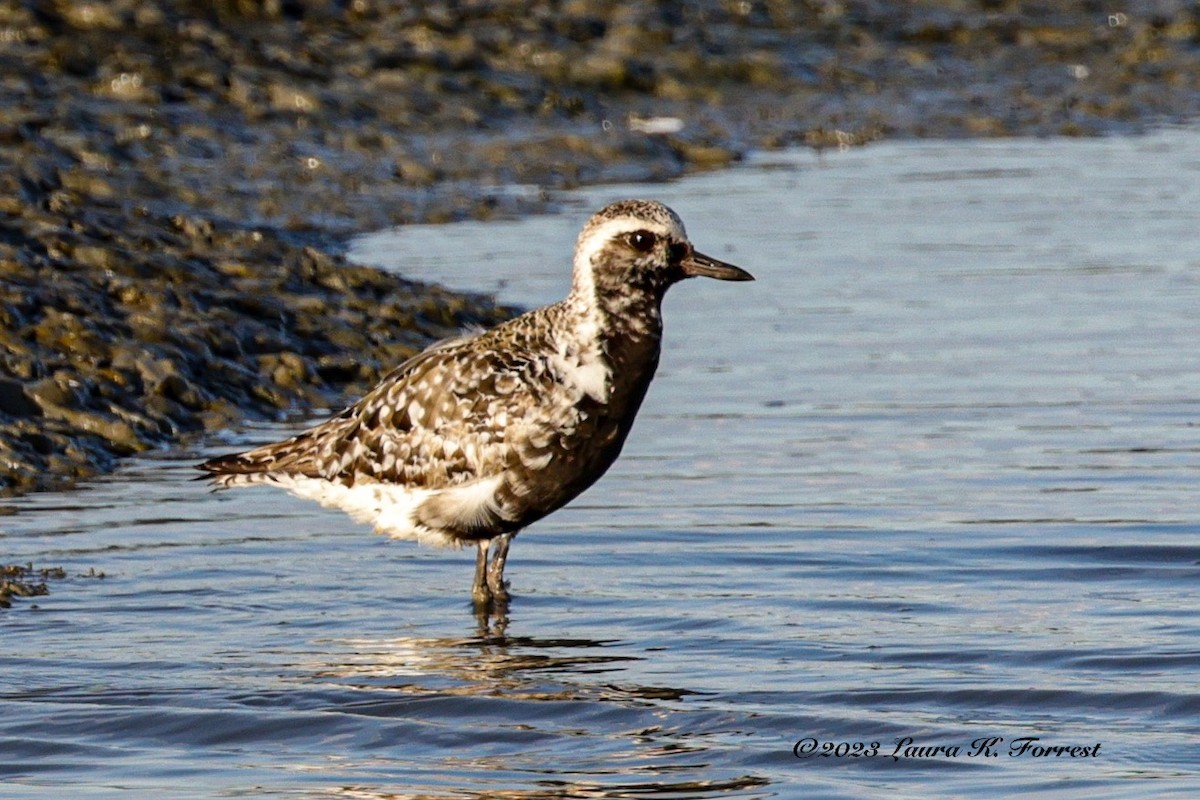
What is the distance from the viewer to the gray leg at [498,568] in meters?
10.8

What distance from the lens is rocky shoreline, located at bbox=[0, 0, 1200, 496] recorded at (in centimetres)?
1435

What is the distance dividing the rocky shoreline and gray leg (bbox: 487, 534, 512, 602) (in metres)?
3.00

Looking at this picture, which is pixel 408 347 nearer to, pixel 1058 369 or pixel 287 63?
pixel 1058 369

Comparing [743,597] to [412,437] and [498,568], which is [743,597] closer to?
[498,568]

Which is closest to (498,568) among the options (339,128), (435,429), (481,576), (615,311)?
(481,576)

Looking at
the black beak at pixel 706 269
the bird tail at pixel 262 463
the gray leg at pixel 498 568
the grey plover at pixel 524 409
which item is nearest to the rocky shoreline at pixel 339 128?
the bird tail at pixel 262 463

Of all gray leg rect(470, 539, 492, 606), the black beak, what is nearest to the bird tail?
gray leg rect(470, 539, 492, 606)

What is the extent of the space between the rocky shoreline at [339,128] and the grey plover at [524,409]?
8.39 feet

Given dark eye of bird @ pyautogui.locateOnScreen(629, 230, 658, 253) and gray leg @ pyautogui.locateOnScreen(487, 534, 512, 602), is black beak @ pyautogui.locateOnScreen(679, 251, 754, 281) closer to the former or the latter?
dark eye of bird @ pyautogui.locateOnScreen(629, 230, 658, 253)

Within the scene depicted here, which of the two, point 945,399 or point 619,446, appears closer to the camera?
point 619,446

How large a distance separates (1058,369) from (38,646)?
7422 mm

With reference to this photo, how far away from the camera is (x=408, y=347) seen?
15508 mm

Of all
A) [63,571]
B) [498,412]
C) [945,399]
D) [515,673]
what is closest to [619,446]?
[498,412]

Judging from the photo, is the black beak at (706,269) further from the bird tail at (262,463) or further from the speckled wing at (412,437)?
the bird tail at (262,463)
